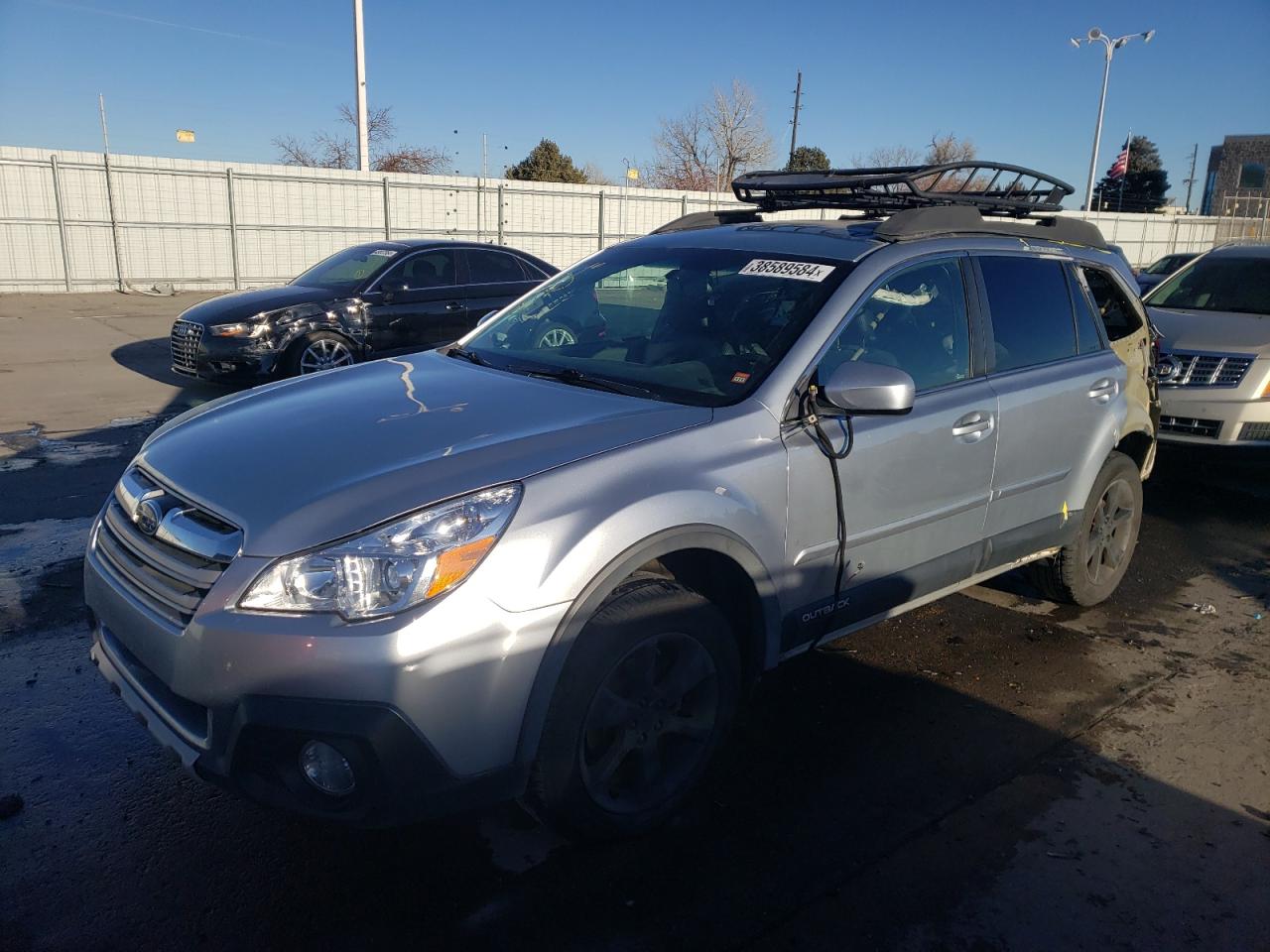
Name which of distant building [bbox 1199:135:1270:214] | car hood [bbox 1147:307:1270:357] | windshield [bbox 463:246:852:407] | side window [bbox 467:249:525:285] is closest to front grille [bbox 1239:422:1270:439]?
car hood [bbox 1147:307:1270:357]

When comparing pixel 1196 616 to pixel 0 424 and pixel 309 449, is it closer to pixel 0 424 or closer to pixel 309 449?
pixel 309 449

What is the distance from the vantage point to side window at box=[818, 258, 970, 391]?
11.5 feet

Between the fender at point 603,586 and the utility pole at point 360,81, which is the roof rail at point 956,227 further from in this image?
the utility pole at point 360,81

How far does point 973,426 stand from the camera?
3777 mm

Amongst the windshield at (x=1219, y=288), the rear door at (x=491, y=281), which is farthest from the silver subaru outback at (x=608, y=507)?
the rear door at (x=491, y=281)

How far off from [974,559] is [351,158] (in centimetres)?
4194

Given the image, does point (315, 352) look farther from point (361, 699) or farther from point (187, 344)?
point (361, 699)

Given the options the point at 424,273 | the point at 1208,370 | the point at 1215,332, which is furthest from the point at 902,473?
the point at 424,273

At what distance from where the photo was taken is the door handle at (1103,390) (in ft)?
14.6

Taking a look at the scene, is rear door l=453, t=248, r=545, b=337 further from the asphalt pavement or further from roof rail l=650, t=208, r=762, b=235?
the asphalt pavement

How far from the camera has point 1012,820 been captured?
124 inches

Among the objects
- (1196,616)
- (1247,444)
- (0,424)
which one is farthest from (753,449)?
(0,424)

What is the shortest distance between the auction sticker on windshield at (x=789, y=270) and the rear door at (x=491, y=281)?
710 cm

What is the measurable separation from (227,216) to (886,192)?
2002 cm
